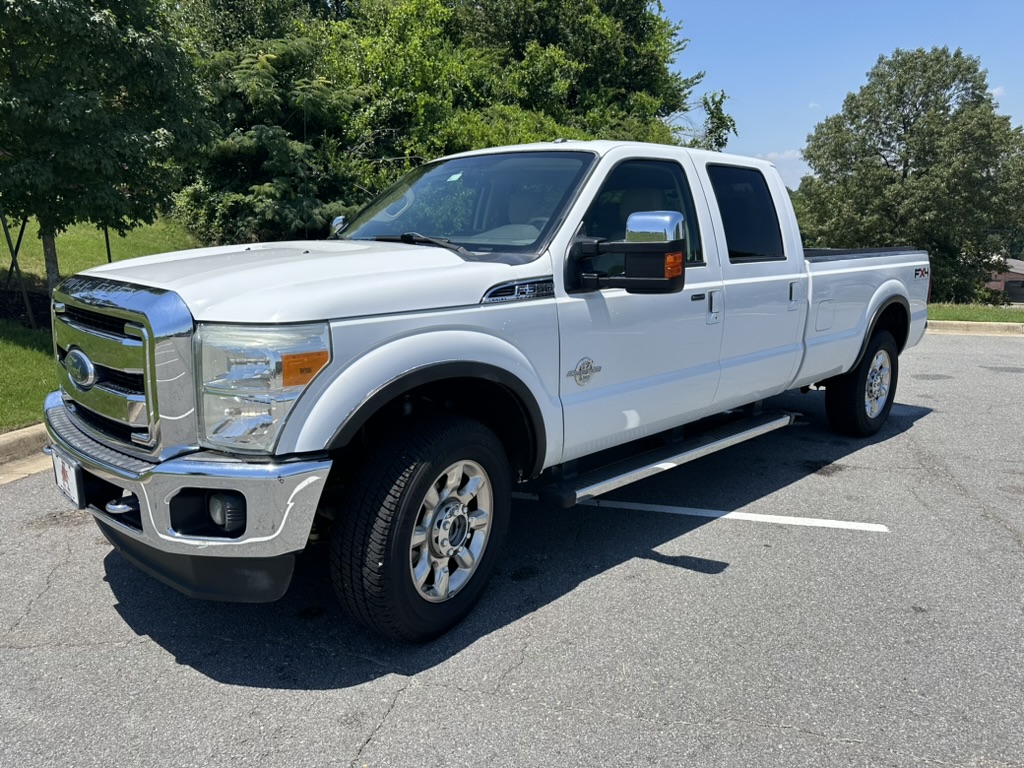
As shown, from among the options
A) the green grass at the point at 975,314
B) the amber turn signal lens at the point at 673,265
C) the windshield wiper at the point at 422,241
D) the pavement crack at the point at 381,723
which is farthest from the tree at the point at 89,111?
the green grass at the point at 975,314

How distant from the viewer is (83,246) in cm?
1338

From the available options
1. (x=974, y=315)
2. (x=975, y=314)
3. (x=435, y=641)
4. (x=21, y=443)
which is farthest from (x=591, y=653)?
(x=975, y=314)

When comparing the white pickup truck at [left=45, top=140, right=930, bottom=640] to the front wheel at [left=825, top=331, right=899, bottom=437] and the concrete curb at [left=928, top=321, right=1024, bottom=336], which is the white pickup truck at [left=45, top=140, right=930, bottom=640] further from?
the concrete curb at [left=928, top=321, right=1024, bottom=336]

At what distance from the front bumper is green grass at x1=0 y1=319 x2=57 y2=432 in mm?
3910

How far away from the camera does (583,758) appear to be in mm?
2576

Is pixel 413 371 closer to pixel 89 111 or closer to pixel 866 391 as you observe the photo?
pixel 866 391

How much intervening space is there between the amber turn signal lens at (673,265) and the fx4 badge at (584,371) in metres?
0.59

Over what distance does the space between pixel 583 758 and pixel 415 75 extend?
15.1 meters

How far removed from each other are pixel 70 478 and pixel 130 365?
656mm

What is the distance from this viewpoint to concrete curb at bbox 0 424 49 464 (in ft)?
18.7

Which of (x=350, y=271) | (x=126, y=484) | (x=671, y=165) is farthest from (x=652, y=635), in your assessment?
(x=671, y=165)

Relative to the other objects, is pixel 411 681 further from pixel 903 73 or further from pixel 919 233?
pixel 903 73

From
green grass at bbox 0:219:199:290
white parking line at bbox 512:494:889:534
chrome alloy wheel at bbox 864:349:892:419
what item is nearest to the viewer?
white parking line at bbox 512:494:889:534

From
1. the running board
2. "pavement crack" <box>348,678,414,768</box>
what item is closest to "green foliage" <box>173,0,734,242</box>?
the running board
